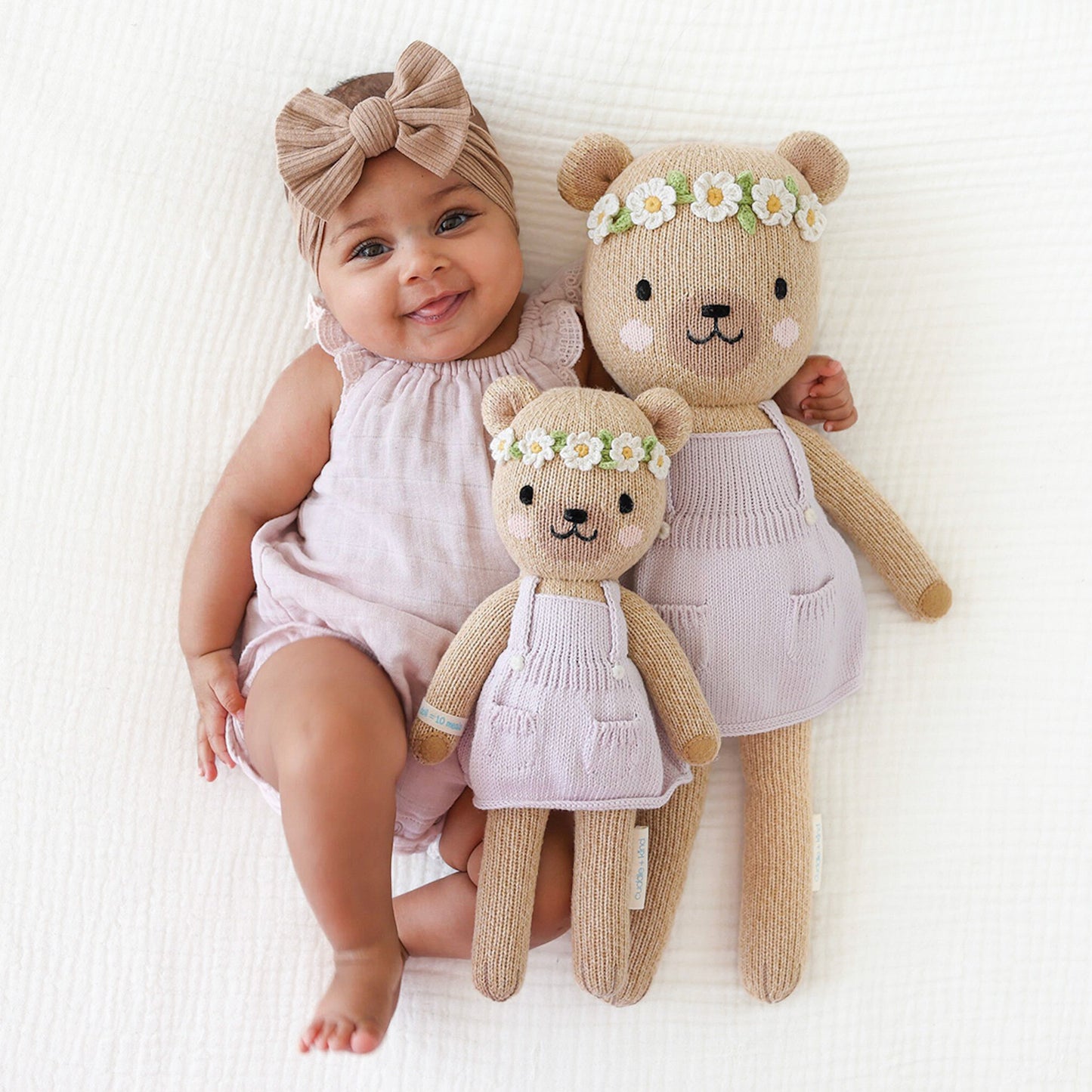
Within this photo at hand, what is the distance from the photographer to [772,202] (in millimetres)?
1011

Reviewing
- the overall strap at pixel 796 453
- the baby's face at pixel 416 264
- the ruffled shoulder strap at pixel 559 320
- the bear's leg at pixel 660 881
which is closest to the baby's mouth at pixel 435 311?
the baby's face at pixel 416 264

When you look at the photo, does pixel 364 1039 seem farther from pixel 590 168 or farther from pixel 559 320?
pixel 590 168

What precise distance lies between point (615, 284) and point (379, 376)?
10.5 inches

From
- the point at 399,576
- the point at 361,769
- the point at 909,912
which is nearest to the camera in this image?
the point at 361,769

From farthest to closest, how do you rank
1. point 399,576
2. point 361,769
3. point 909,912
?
point 909,912 < point 399,576 < point 361,769

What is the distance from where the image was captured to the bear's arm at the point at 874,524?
1.12 m

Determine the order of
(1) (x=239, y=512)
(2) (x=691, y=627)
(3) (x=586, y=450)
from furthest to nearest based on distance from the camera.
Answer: (1) (x=239, y=512), (2) (x=691, y=627), (3) (x=586, y=450)

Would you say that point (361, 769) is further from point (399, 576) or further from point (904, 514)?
point (904, 514)

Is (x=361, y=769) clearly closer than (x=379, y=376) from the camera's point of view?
Yes

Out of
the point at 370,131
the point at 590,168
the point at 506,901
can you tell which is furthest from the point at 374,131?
the point at 506,901

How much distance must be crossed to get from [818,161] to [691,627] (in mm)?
486

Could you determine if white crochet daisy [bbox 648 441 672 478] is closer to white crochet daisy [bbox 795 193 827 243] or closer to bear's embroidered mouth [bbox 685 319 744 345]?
bear's embroidered mouth [bbox 685 319 744 345]

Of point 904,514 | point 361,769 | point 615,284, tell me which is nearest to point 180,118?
point 615,284

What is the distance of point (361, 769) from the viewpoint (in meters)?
0.95
